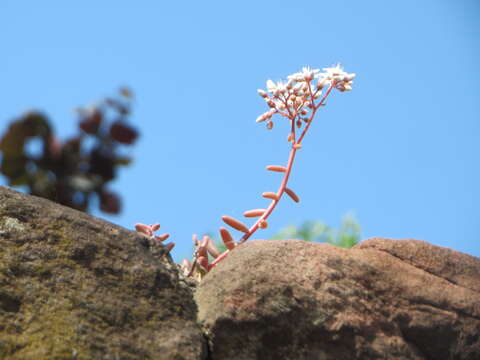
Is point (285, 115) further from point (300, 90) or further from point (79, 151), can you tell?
point (79, 151)

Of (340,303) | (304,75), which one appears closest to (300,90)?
(304,75)

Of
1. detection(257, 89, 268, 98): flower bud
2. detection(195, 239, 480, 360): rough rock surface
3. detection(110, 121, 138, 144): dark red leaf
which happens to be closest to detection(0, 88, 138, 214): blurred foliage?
detection(110, 121, 138, 144): dark red leaf

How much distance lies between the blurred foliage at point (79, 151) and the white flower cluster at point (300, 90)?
52.7 inches

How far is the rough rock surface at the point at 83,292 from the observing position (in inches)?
86.9

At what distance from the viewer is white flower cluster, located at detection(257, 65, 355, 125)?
11.6 feet

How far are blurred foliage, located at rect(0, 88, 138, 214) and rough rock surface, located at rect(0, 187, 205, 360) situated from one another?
15cm

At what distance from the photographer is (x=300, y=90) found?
356 cm

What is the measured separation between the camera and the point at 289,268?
2791 mm

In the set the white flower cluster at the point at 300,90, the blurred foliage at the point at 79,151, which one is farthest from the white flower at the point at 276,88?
the blurred foliage at the point at 79,151

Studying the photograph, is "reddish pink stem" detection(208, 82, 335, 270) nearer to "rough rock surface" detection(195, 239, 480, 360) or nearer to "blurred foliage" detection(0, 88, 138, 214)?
"rough rock surface" detection(195, 239, 480, 360)

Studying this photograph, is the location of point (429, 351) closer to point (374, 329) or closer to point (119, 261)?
point (374, 329)

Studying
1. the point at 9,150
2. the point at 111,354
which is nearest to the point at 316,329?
the point at 111,354

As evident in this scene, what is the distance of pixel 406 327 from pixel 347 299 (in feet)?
1.17

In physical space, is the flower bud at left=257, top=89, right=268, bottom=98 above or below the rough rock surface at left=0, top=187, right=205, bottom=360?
above
